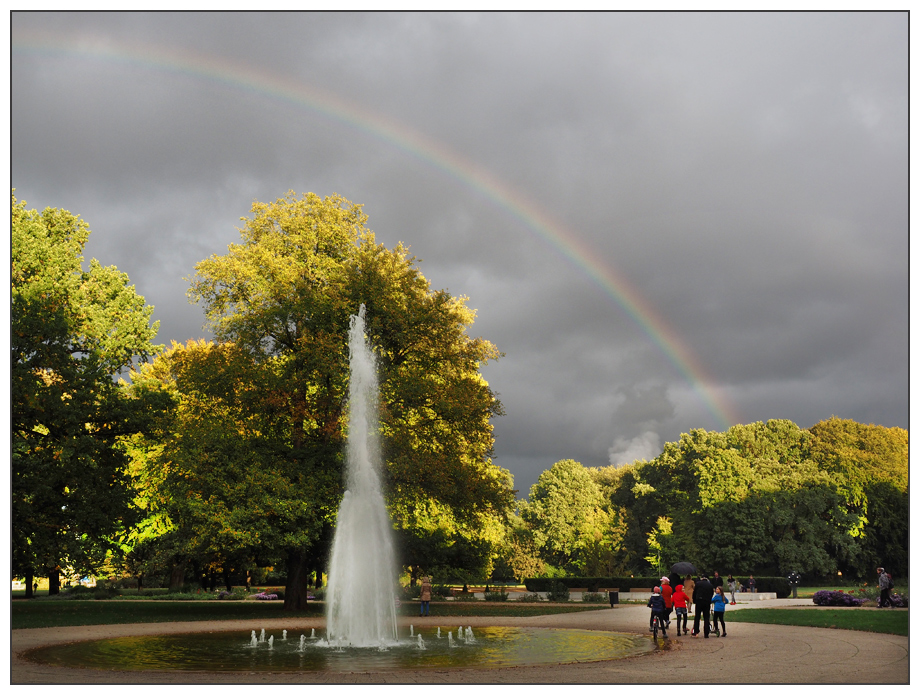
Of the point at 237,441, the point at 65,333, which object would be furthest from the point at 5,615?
the point at 237,441

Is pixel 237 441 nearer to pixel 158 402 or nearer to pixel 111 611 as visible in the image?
pixel 158 402

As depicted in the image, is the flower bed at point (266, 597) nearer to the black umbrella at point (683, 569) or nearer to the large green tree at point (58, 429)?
the large green tree at point (58, 429)

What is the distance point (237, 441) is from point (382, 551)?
13.6 meters

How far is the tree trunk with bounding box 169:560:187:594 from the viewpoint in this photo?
5825 centimetres

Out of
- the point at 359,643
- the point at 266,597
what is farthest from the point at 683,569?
the point at 266,597

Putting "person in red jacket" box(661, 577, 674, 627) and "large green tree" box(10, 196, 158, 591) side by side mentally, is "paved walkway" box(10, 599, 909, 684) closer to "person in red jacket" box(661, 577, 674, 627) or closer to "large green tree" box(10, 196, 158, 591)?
"person in red jacket" box(661, 577, 674, 627)

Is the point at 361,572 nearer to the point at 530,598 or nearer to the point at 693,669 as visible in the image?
the point at 693,669

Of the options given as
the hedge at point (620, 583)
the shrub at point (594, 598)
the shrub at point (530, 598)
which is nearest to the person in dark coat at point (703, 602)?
the shrub at point (594, 598)

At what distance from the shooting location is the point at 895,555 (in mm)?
74625

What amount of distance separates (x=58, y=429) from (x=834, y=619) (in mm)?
27911

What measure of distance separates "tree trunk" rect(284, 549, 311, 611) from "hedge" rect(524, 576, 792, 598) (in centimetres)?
2327

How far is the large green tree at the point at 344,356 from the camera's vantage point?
34531mm

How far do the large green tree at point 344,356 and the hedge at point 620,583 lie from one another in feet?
77.3

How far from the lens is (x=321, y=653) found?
17938mm
